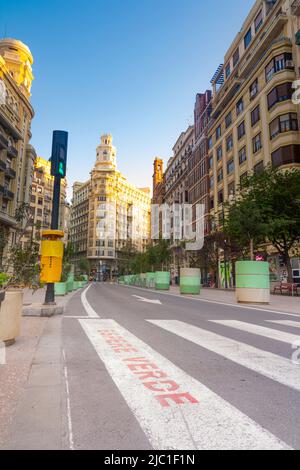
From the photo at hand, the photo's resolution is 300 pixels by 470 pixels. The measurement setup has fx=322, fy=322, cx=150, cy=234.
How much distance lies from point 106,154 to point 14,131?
6882 centimetres

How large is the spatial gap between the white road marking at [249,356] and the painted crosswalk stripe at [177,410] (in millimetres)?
840

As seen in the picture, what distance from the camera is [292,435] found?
201 cm

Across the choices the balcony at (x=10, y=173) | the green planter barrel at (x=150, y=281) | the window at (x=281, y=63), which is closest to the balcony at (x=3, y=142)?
the balcony at (x=10, y=173)

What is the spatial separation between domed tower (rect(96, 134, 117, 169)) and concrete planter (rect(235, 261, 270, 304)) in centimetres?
9561

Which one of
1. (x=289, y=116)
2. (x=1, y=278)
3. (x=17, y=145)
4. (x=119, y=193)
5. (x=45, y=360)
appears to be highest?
(x=119, y=193)

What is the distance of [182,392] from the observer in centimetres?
279

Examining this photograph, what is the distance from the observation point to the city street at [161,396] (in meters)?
1.98

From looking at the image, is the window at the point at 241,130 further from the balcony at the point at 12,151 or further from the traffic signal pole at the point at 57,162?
the traffic signal pole at the point at 57,162

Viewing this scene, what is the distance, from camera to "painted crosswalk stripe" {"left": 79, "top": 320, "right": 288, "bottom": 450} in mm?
1925

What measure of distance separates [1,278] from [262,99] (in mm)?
34501
